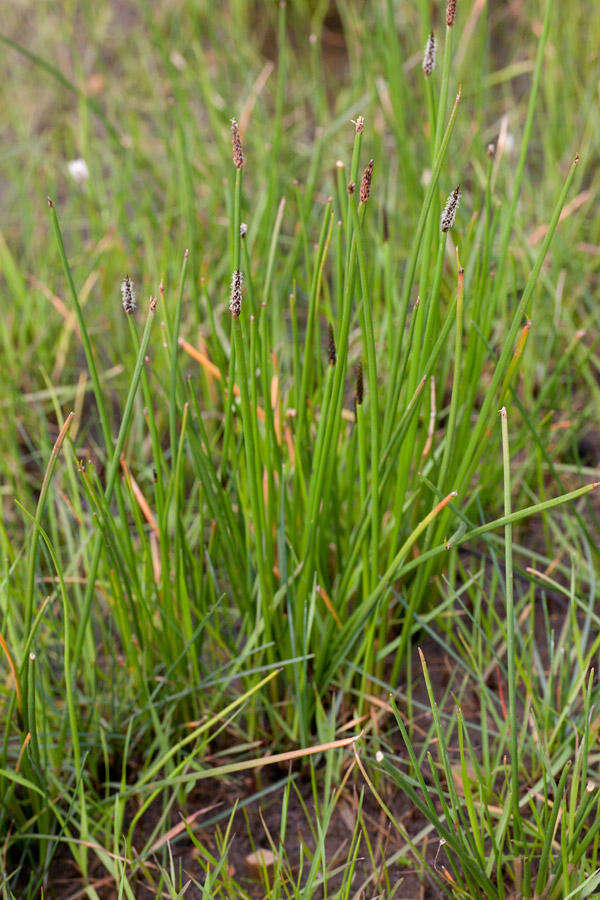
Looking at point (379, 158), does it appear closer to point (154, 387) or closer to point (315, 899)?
point (154, 387)

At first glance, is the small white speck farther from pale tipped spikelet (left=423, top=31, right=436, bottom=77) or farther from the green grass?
pale tipped spikelet (left=423, top=31, right=436, bottom=77)

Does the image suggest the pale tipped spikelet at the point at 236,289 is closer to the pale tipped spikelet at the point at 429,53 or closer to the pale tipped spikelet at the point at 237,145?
the pale tipped spikelet at the point at 237,145

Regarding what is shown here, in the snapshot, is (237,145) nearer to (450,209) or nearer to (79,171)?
(450,209)

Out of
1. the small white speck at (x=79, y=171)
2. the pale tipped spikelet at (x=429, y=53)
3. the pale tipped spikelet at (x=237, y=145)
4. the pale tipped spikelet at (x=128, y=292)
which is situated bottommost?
the pale tipped spikelet at (x=128, y=292)

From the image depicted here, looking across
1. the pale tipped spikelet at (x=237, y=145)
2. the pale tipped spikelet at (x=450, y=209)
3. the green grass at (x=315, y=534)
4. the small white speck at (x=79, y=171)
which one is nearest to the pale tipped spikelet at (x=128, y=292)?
the green grass at (x=315, y=534)

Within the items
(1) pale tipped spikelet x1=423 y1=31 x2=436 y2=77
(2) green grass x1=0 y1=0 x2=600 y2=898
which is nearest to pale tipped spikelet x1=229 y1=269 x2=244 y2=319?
(2) green grass x1=0 y1=0 x2=600 y2=898

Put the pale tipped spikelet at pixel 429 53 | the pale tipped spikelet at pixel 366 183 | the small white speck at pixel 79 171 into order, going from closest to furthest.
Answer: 1. the pale tipped spikelet at pixel 366 183
2. the pale tipped spikelet at pixel 429 53
3. the small white speck at pixel 79 171

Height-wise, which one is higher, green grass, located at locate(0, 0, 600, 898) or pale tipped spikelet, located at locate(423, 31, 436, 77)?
pale tipped spikelet, located at locate(423, 31, 436, 77)

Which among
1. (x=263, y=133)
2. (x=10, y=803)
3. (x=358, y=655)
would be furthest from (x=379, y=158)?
(x=10, y=803)
